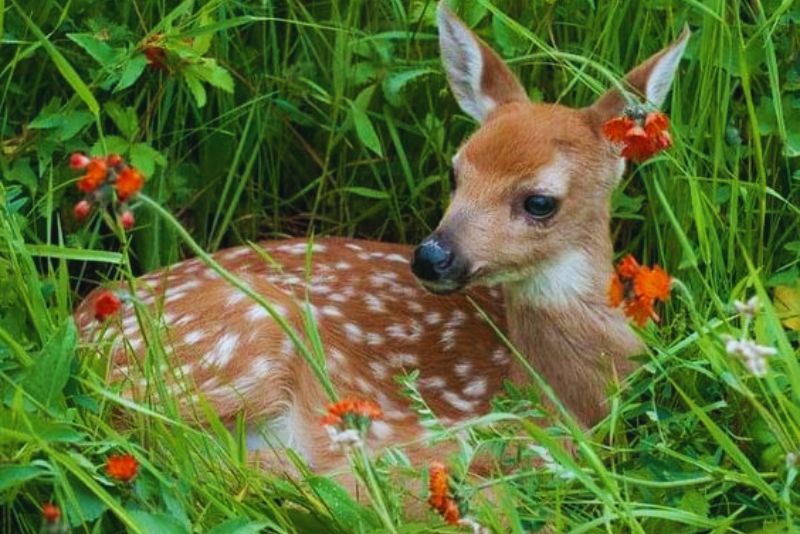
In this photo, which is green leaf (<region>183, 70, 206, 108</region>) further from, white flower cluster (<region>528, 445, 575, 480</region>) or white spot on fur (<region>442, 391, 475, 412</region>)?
white flower cluster (<region>528, 445, 575, 480</region>)

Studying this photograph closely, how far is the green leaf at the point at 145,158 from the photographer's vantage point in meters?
4.02

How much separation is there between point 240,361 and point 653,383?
Result: 0.96 metres

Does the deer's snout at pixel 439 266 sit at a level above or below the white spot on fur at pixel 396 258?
above

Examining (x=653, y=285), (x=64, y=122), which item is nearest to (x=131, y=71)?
(x=64, y=122)

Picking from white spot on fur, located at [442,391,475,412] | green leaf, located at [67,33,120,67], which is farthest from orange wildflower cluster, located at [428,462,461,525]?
green leaf, located at [67,33,120,67]

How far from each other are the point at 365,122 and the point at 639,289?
1652 mm

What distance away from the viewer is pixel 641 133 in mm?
3088

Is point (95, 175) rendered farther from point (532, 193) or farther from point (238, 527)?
point (532, 193)

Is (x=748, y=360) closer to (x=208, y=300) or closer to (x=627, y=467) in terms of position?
(x=627, y=467)

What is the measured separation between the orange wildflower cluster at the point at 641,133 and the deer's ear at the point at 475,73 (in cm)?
90

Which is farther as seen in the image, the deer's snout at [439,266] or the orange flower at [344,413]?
the deer's snout at [439,266]

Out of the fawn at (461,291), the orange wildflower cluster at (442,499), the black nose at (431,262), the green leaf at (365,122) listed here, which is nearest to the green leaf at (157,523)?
the orange wildflower cluster at (442,499)

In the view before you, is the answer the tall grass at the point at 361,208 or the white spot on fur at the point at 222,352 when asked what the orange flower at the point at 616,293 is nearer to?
the tall grass at the point at 361,208

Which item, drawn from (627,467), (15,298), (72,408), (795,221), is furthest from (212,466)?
(795,221)
